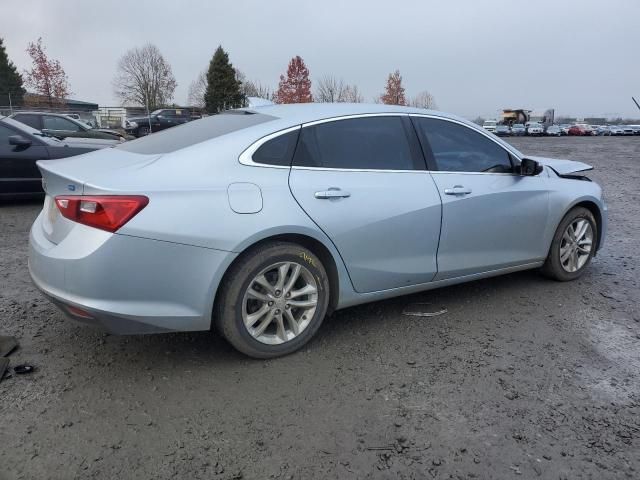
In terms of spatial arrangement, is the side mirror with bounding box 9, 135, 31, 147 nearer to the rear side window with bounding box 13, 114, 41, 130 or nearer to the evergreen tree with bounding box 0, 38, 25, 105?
the rear side window with bounding box 13, 114, 41, 130

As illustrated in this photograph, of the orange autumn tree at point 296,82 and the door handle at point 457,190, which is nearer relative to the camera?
the door handle at point 457,190

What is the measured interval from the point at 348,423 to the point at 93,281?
1.47m

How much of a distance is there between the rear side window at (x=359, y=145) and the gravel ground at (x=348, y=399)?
1.15 meters

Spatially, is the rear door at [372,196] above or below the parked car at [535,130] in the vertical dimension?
above

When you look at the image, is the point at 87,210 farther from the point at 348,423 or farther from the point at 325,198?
the point at 348,423

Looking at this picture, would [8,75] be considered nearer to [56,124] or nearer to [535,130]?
[56,124]

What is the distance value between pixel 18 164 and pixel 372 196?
21.4 ft

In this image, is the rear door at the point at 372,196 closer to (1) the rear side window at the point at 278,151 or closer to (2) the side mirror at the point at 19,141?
(1) the rear side window at the point at 278,151

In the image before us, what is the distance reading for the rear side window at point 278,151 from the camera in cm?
318

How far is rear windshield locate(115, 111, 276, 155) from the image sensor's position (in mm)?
3270

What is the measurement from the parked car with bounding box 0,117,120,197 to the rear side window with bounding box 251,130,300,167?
19.4ft

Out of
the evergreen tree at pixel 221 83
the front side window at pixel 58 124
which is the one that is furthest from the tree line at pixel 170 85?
the front side window at pixel 58 124

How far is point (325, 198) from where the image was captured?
10.7ft

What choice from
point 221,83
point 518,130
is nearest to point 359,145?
point 221,83
